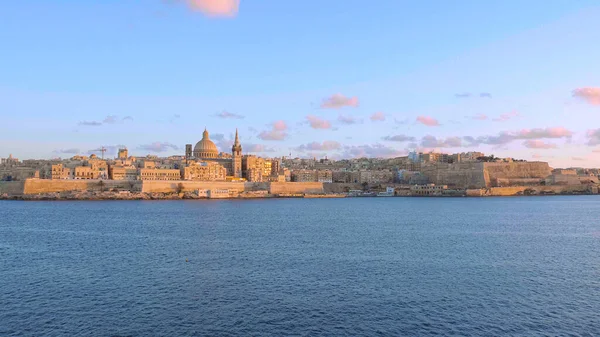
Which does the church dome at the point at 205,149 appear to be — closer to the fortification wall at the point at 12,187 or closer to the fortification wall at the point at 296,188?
the fortification wall at the point at 296,188

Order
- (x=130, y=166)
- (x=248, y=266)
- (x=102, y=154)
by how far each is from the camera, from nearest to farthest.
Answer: (x=248, y=266), (x=130, y=166), (x=102, y=154)

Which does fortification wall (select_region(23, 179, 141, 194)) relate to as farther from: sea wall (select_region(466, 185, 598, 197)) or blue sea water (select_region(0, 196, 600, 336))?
sea wall (select_region(466, 185, 598, 197))

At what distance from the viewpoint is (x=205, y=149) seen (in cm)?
7975

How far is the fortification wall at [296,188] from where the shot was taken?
6538 cm

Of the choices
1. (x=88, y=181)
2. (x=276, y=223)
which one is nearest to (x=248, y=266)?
(x=276, y=223)

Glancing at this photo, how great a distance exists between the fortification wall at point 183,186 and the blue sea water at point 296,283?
102ft

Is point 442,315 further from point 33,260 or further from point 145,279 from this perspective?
point 33,260

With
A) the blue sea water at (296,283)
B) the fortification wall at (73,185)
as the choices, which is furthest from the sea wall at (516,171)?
the blue sea water at (296,283)

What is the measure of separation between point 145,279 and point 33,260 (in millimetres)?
4904

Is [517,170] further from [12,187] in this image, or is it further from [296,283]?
[296,283]

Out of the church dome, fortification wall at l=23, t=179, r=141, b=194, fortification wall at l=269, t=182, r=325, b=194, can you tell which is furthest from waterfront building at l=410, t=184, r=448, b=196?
fortification wall at l=23, t=179, r=141, b=194

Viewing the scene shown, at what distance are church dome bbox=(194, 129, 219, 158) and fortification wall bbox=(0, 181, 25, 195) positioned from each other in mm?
30634

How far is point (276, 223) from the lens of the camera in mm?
28516

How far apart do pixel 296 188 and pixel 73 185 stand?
26700 millimetres
